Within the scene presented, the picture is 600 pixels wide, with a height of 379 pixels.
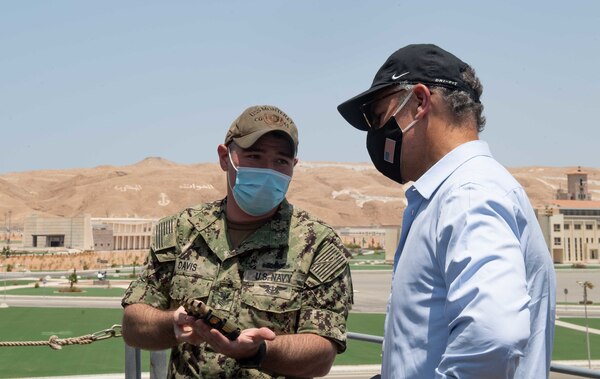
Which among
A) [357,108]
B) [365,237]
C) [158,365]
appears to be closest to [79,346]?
[158,365]

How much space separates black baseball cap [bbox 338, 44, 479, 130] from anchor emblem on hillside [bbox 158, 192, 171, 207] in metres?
166

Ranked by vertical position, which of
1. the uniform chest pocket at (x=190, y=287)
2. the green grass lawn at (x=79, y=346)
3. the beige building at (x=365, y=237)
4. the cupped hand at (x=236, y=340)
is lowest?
the green grass lawn at (x=79, y=346)

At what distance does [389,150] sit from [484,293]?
861 mm

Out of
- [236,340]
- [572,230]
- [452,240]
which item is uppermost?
[452,240]

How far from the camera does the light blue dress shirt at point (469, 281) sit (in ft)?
5.77

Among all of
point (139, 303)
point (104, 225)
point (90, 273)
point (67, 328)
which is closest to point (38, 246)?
point (104, 225)

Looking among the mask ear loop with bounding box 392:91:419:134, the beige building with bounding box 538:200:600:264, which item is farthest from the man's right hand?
the beige building with bounding box 538:200:600:264

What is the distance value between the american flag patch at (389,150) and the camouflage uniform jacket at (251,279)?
71 centimetres

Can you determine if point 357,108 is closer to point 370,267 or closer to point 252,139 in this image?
point 252,139

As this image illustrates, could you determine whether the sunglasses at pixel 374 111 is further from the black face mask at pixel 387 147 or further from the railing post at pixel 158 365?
the railing post at pixel 158 365

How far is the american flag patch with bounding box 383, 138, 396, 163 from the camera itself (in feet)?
8.09

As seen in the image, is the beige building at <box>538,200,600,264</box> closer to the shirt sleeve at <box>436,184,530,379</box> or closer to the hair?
the hair

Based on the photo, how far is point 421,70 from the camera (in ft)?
7.59

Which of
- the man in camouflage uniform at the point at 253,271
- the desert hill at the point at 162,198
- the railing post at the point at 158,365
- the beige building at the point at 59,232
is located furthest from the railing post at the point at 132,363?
the desert hill at the point at 162,198
